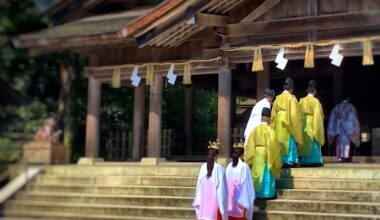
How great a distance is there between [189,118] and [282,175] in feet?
25.5

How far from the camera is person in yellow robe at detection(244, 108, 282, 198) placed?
39.2 ft

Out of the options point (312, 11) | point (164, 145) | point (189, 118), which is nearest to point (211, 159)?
point (312, 11)

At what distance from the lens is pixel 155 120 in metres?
16.6

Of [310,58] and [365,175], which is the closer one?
[365,175]

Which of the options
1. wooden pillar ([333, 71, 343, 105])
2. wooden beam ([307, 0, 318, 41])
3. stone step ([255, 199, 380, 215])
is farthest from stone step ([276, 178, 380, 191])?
wooden pillar ([333, 71, 343, 105])

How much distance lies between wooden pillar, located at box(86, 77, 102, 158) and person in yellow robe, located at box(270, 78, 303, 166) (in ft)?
20.6

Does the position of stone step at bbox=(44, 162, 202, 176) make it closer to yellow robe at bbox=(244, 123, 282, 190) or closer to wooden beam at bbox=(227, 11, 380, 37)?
yellow robe at bbox=(244, 123, 282, 190)

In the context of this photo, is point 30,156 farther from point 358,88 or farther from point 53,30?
point 358,88

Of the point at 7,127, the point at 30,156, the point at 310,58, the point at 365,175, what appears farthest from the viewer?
Answer: the point at 7,127

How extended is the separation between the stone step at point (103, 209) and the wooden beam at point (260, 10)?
201 inches

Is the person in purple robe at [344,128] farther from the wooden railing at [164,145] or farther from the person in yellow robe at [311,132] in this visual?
the wooden railing at [164,145]

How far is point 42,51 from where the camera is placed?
1856 cm

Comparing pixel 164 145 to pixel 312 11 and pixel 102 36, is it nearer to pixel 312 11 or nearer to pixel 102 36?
pixel 102 36

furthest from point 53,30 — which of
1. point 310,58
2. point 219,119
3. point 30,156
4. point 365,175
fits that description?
point 365,175
